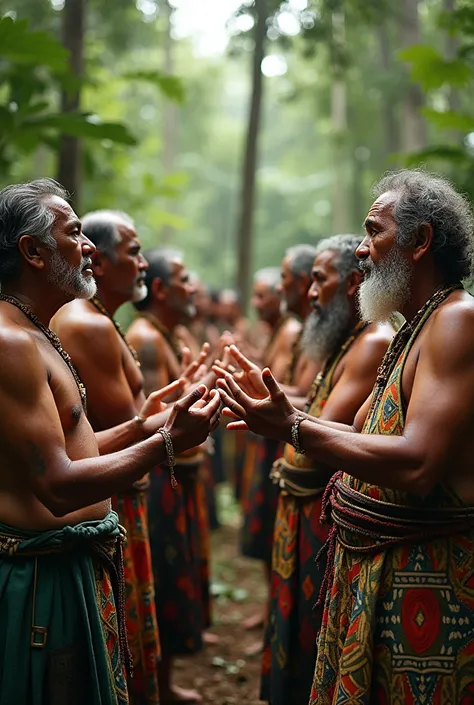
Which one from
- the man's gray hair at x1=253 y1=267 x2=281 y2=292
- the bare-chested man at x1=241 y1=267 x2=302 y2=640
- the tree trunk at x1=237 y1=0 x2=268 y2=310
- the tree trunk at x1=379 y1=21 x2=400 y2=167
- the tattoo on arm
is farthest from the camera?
the tree trunk at x1=379 y1=21 x2=400 y2=167

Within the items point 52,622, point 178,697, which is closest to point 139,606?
point 52,622

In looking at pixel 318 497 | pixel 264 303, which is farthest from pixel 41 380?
pixel 264 303

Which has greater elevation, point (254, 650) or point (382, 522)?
point (382, 522)

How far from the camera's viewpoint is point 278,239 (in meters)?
29.3

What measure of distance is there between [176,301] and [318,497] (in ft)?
6.29

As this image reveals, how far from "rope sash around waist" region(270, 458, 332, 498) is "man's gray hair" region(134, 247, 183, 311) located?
167 centimetres

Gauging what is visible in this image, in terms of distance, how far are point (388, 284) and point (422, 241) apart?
7.9 inches

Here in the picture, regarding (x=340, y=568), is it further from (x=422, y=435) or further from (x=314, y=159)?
(x=314, y=159)

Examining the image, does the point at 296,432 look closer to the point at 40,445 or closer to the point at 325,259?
the point at 40,445

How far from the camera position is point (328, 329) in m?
3.89

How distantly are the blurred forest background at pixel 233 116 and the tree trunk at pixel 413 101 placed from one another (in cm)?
3

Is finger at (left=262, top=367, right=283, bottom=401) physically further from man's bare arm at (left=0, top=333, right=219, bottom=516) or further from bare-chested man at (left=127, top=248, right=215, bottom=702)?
bare-chested man at (left=127, top=248, right=215, bottom=702)

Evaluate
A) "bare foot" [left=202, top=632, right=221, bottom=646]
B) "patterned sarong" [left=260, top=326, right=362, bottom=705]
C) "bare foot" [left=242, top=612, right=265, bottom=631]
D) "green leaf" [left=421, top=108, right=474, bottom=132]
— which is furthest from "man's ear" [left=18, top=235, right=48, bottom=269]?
"bare foot" [left=242, top=612, right=265, bottom=631]

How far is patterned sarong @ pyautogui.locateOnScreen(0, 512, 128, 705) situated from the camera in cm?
236
